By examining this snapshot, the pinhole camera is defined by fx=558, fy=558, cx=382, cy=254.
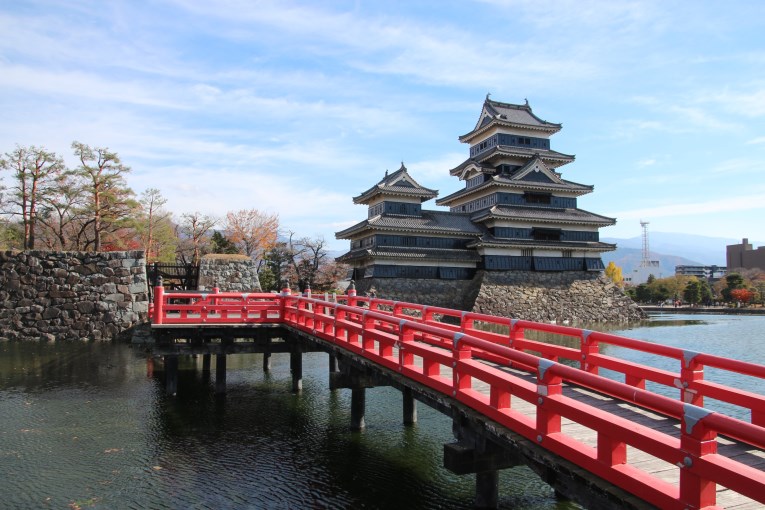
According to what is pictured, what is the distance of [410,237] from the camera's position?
1769 inches

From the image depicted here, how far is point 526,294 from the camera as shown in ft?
151

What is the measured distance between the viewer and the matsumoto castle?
44406mm

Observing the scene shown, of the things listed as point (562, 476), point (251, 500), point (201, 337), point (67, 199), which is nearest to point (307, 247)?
point (67, 199)

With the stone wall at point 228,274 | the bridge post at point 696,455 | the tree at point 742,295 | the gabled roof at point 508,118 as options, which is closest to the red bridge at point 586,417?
the bridge post at point 696,455

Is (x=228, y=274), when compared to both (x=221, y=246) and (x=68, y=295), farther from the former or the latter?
(x=221, y=246)

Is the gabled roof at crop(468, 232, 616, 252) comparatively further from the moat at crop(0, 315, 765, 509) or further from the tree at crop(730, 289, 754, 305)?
the tree at crop(730, 289, 754, 305)

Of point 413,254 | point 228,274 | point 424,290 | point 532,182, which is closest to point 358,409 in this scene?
point 228,274

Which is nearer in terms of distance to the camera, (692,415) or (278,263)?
(692,415)

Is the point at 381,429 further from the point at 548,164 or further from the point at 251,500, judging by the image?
the point at 548,164

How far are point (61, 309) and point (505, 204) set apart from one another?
33.6 metres

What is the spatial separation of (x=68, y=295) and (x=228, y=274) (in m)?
8.18

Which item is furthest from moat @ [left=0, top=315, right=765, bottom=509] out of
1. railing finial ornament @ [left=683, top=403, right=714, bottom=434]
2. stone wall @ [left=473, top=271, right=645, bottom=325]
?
stone wall @ [left=473, top=271, right=645, bottom=325]

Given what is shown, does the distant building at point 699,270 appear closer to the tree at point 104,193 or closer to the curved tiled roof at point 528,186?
the curved tiled roof at point 528,186

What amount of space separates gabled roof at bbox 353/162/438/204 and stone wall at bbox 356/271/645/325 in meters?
6.85
